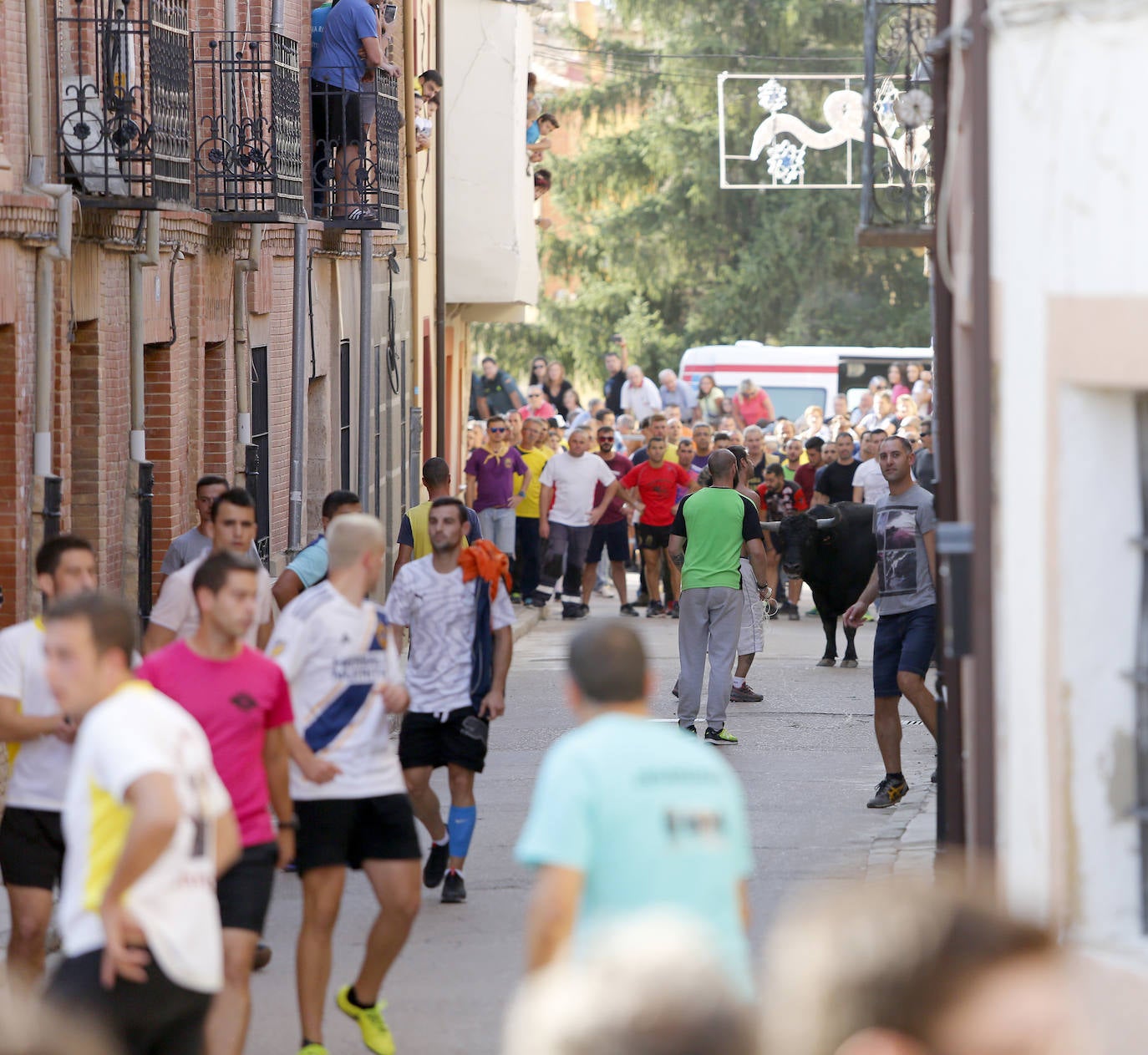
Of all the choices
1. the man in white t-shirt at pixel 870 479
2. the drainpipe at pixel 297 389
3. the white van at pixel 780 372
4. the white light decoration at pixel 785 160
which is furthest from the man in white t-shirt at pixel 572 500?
the white van at pixel 780 372

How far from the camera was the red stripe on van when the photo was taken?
3466 cm

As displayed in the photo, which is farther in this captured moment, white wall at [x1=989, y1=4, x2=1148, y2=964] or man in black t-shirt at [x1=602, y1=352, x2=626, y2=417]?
man in black t-shirt at [x1=602, y1=352, x2=626, y2=417]

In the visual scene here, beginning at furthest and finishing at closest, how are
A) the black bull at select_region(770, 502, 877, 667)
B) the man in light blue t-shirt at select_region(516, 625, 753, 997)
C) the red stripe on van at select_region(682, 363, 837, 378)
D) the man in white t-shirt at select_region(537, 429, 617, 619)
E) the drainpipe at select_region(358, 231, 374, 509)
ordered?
the red stripe on van at select_region(682, 363, 837, 378)
the man in white t-shirt at select_region(537, 429, 617, 619)
the drainpipe at select_region(358, 231, 374, 509)
the black bull at select_region(770, 502, 877, 667)
the man in light blue t-shirt at select_region(516, 625, 753, 997)

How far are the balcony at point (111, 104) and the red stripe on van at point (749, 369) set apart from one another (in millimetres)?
22281

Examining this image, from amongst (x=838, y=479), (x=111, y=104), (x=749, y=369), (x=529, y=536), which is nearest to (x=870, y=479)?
(x=838, y=479)

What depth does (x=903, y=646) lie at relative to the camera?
11180mm

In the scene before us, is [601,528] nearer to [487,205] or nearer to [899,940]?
[487,205]

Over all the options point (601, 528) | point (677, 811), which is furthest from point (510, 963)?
point (601, 528)

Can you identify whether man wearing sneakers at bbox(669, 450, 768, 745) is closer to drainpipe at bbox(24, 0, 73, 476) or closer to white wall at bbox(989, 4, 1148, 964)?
drainpipe at bbox(24, 0, 73, 476)

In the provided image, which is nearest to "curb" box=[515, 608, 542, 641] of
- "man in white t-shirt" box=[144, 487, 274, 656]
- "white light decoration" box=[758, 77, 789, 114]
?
"white light decoration" box=[758, 77, 789, 114]

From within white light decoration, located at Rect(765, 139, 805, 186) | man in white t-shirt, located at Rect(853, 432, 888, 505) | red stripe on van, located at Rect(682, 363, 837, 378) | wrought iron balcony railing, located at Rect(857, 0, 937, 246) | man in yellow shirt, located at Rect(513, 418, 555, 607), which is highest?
white light decoration, located at Rect(765, 139, 805, 186)

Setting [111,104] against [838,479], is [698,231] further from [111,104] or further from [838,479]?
[111,104]

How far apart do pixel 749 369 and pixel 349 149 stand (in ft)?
54.4

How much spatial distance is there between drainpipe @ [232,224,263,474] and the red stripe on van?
1910 centimetres
